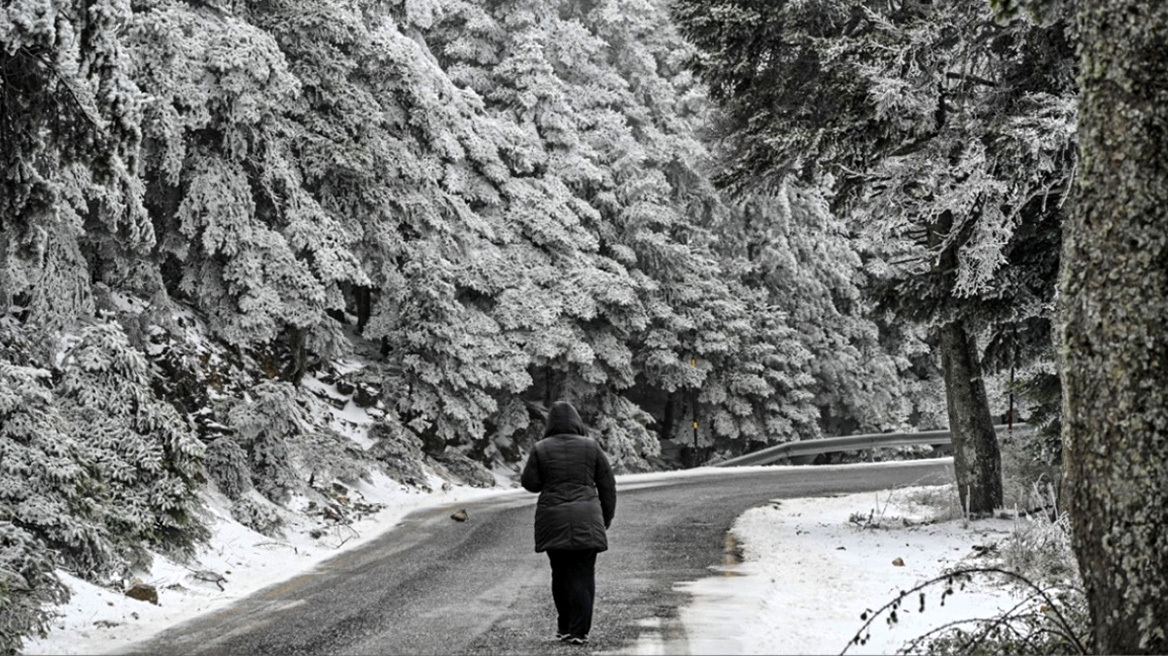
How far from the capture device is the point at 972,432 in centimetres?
1372

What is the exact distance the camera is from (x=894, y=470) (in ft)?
87.1

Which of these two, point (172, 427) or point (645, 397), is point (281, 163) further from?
point (645, 397)

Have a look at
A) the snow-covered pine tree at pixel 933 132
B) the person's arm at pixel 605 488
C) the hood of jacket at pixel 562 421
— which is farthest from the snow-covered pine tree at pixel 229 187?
the person's arm at pixel 605 488

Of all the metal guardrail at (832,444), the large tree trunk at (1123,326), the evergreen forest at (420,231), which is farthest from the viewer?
the metal guardrail at (832,444)

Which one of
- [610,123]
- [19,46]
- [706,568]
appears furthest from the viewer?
[610,123]

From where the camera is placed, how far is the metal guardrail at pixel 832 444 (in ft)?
105

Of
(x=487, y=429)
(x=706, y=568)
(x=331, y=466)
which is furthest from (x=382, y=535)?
(x=487, y=429)

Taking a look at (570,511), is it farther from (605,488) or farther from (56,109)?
(56,109)

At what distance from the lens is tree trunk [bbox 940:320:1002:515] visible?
13695 millimetres

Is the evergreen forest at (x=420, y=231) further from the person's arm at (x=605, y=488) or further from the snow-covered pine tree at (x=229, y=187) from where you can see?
the person's arm at (x=605, y=488)

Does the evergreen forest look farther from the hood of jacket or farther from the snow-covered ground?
the hood of jacket

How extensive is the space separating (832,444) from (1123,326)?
1133 inches

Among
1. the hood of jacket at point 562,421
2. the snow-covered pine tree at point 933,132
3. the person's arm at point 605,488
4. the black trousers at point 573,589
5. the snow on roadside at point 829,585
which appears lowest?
the snow on roadside at point 829,585

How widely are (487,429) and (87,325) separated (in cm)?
A: 1636
